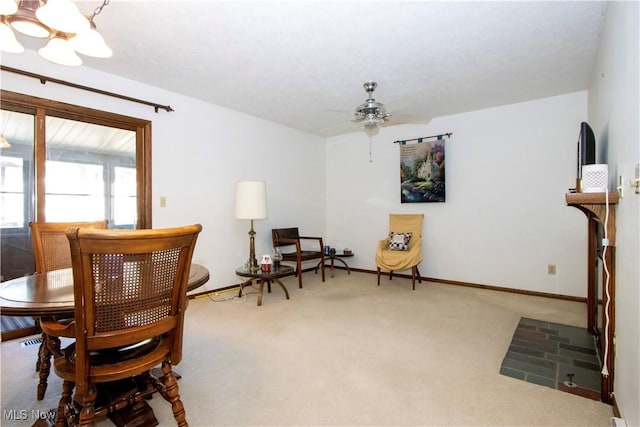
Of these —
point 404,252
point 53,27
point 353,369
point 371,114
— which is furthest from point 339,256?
point 53,27

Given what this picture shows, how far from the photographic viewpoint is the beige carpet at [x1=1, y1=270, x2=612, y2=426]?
154 centimetres

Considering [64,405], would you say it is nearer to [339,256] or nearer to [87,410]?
[87,410]

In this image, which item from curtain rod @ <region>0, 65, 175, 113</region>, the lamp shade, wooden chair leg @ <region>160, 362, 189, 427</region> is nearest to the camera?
wooden chair leg @ <region>160, 362, 189, 427</region>

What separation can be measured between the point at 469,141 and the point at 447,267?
1.72 metres

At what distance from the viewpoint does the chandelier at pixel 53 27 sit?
4.10 ft

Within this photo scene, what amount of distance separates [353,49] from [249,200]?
6.15 feet

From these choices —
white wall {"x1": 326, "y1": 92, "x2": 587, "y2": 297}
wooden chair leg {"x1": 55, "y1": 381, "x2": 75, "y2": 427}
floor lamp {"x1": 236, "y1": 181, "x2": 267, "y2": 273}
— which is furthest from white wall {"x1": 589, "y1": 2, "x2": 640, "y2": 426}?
floor lamp {"x1": 236, "y1": 181, "x2": 267, "y2": 273}

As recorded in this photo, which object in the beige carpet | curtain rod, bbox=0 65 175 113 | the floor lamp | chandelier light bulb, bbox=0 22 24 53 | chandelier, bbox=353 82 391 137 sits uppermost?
curtain rod, bbox=0 65 175 113

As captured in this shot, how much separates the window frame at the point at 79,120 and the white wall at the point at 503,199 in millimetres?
3199

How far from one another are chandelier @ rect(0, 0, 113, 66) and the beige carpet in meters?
1.78

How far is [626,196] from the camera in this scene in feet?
4.54

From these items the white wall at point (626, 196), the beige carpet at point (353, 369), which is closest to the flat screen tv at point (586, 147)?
the white wall at point (626, 196)

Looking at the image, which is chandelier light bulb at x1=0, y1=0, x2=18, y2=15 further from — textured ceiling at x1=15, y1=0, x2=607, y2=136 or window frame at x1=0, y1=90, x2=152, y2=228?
window frame at x1=0, y1=90, x2=152, y2=228

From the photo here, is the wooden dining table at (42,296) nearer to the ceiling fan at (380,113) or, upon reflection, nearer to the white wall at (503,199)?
the ceiling fan at (380,113)
